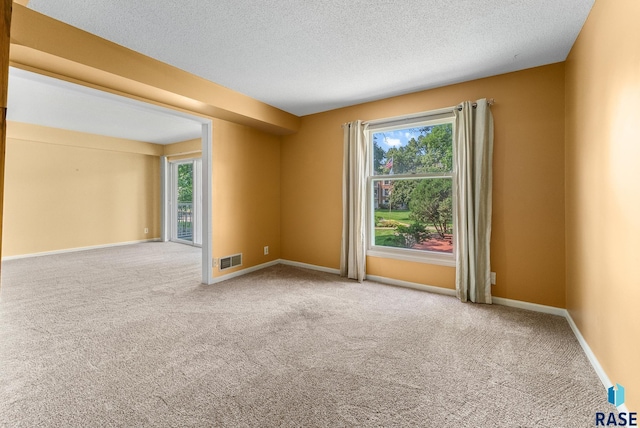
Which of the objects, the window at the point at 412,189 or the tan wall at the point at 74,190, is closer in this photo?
the window at the point at 412,189

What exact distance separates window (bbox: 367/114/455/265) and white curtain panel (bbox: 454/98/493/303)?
0.77 ft

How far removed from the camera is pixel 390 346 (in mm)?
2299

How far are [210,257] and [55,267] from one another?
286 cm

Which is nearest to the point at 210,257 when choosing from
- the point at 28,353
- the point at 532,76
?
the point at 28,353

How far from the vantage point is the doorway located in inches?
274

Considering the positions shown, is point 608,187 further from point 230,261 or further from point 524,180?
point 230,261

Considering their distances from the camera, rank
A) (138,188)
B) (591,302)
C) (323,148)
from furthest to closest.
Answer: (138,188) < (323,148) < (591,302)

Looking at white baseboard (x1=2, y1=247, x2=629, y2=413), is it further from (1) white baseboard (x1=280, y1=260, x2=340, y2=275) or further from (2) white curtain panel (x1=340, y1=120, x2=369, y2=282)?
(2) white curtain panel (x1=340, y1=120, x2=369, y2=282)

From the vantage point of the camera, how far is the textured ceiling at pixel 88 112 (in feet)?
10.2

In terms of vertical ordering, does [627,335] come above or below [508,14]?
below

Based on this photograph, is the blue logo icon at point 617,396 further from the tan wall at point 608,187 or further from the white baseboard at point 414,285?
the white baseboard at point 414,285

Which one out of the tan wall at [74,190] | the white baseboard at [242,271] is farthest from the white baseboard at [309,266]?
the tan wall at [74,190]

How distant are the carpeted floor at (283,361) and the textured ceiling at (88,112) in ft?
7.05

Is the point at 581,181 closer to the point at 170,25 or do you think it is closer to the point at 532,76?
the point at 532,76
